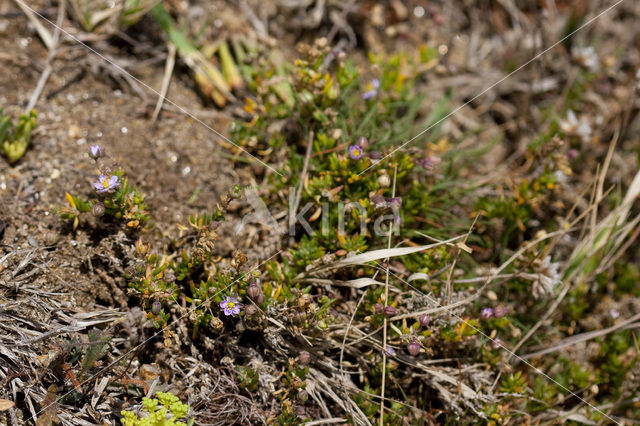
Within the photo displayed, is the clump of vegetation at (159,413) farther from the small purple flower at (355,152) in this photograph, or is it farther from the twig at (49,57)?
the twig at (49,57)

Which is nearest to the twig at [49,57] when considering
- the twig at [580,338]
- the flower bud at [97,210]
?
the flower bud at [97,210]

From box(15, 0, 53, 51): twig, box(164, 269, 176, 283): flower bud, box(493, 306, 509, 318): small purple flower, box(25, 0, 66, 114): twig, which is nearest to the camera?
box(164, 269, 176, 283): flower bud

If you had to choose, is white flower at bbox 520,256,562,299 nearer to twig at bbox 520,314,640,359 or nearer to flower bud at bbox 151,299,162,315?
twig at bbox 520,314,640,359

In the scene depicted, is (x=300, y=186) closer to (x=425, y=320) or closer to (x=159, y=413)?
(x=425, y=320)

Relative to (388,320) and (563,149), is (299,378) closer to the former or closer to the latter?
(388,320)

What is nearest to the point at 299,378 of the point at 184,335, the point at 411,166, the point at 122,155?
the point at 184,335

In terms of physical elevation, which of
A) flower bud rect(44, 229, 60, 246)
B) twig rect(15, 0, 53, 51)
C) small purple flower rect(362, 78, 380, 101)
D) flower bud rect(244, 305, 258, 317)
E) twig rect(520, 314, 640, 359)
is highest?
twig rect(15, 0, 53, 51)

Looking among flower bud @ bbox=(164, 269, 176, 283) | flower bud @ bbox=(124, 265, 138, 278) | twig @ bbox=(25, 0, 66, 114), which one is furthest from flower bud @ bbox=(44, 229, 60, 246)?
twig @ bbox=(25, 0, 66, 114)
